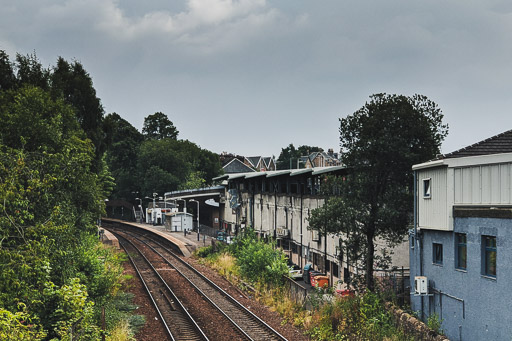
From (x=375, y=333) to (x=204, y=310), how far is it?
8.89 m

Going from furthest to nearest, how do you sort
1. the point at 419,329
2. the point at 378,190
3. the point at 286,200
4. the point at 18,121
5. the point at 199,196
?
the point at 199,196 < the point at 286,200 < the point at 378,190 < the point at 18,121 < the point at 419,329

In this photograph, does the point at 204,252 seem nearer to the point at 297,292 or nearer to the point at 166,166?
the point at 297,292

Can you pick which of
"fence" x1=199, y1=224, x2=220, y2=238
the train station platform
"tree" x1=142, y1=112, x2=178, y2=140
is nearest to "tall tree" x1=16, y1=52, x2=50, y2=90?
the train station platform

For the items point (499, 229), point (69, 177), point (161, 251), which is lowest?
point (161, 251)

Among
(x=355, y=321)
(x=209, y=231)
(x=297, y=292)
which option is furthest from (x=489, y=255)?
(x=209, y=231)

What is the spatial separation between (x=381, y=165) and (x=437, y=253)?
5.45 metres

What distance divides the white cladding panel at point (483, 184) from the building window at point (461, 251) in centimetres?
116

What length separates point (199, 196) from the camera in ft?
223

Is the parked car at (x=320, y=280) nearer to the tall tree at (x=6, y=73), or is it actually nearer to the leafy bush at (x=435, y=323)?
the leafy bush at (x=435, y=323)

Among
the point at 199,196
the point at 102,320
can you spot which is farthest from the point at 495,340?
the point at 199,196

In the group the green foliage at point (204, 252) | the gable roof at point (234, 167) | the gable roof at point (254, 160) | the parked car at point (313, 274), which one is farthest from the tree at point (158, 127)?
the parked car at point (313, 274)

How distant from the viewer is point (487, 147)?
1880 cm

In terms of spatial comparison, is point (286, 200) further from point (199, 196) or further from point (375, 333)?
→ point (199, 196)

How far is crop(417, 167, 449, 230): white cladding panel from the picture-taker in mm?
18625
